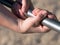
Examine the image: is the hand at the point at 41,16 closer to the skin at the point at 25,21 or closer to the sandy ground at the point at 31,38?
the skin at the point at 25,21

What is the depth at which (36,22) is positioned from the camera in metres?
0.61

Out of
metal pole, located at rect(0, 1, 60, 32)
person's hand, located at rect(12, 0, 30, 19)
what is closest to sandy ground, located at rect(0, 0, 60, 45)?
person's hand, located at rect(12, 0, 30, 19)

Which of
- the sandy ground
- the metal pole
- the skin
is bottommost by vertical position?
the sandy ground

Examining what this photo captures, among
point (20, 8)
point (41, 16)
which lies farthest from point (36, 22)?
point (20, 8)

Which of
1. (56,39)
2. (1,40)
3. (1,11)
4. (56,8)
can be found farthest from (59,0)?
(1,11)

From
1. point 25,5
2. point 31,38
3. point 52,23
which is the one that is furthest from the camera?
point 31,38

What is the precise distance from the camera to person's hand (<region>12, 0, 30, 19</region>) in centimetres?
70

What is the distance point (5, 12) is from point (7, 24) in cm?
3

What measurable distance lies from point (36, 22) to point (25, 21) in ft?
0.15

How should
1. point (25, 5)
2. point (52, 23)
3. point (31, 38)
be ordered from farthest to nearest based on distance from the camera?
point (31, 38)
point (25, 5)
point (52, 23)

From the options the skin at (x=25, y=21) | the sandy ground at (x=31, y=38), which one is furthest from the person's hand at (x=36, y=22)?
the sandy ground at (x=31, y=38)

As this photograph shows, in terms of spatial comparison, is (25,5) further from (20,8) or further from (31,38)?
(31,38)

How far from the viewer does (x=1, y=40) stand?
2.22 meters

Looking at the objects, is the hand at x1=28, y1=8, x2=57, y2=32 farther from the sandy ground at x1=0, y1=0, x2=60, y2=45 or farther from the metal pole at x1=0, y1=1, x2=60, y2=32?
the sandy ground at x1=0, y1=0, x2=60, y2=45
